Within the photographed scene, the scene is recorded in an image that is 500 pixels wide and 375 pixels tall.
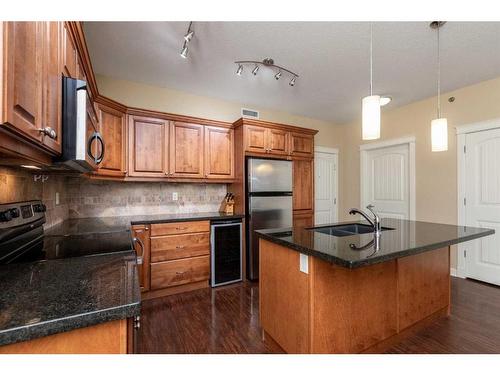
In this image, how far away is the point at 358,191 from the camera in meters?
4.62

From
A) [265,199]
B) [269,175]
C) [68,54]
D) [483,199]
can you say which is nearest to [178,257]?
[265,199]

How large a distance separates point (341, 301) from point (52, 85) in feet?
6.14

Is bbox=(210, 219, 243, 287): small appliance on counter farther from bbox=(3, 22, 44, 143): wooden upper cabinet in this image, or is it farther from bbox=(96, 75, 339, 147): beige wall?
bbox=(3, 22, 44, 143): wooden upper cabinet

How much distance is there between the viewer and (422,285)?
6.52 ft

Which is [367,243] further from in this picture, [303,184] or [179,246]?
[303,184]

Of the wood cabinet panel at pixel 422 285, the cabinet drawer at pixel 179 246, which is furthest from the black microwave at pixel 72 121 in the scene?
the wood cabinet panel at pixel 422 285

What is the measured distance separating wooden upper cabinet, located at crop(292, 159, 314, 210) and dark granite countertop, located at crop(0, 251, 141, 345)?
9.58 ft

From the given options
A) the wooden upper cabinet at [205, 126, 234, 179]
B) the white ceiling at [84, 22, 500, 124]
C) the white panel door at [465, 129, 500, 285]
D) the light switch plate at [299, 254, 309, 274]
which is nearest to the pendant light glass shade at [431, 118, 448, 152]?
the white ceiling at [84, 22, 500, 124]

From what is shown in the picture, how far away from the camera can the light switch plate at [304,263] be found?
1.46m

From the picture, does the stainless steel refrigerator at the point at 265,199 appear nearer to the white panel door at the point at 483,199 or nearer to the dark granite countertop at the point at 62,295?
the dark granite countertop at the point at 62,295

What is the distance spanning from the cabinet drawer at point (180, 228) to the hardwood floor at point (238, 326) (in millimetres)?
729

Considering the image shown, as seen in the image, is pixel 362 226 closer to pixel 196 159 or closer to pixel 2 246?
pixel 196 159

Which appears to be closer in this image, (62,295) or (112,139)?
(62,295)
